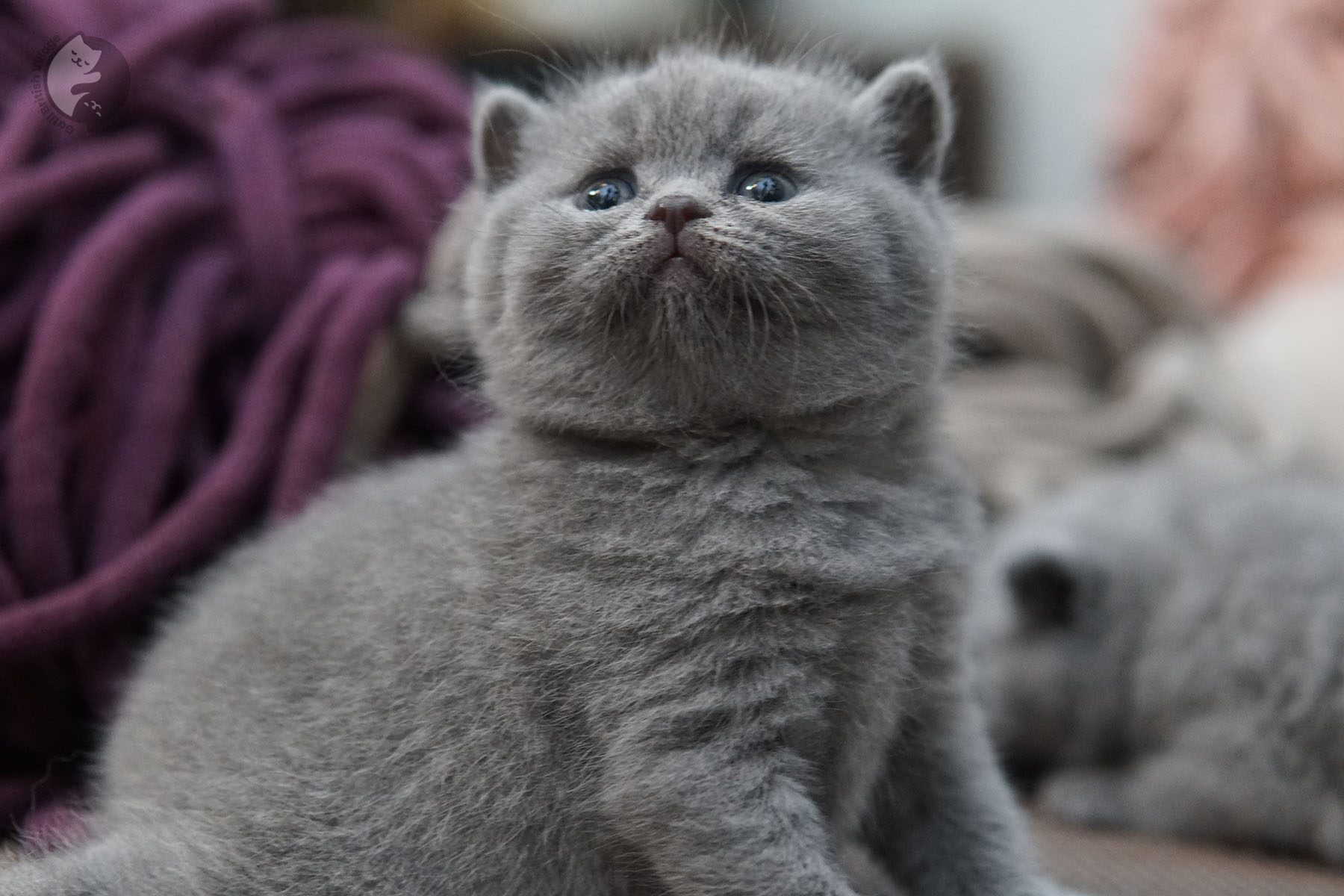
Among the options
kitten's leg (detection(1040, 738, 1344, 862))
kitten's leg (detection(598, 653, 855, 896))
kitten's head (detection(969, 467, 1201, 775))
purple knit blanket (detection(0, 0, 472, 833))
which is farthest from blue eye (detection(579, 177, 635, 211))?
kitten's leg (detection(1040, 738, 1344, 862))

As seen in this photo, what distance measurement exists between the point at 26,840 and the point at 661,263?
2.11ft

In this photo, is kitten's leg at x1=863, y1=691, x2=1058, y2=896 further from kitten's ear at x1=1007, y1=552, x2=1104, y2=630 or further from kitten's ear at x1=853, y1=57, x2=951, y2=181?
kitten's ear at x1=1007, y1=552, x2=1104, y2=630

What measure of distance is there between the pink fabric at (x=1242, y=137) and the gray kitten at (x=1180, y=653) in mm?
1191

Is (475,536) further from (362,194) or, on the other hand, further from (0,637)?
(362,194)

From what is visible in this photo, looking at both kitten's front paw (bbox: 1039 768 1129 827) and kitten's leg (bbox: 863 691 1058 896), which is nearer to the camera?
kitten's leg (bbox: 863 691 1058 896)

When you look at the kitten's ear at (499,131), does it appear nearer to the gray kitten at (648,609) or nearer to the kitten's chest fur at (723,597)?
the gray kitten at (648,609)

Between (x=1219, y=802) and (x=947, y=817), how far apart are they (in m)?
0.58

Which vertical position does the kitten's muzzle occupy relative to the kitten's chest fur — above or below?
above

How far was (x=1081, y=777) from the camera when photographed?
1553 mm

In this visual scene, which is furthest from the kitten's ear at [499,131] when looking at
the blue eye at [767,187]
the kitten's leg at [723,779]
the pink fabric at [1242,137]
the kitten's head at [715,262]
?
the pink fabric at [1242,137]

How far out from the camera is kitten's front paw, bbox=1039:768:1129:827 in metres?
1.47

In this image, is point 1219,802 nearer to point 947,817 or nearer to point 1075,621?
point 1075,621

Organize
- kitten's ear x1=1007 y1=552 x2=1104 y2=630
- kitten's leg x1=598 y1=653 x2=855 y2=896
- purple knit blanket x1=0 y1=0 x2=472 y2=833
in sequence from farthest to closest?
kitten's ear x1=1007 y1=552 x2=1104 y2=630
purple knit blanket x1=0 y1=0 x2=472 y2=833
kitten's leg x1=598 y1=653 x2=855 y2=896

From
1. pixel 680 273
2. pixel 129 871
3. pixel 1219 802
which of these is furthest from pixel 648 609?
pixel 1219 802
